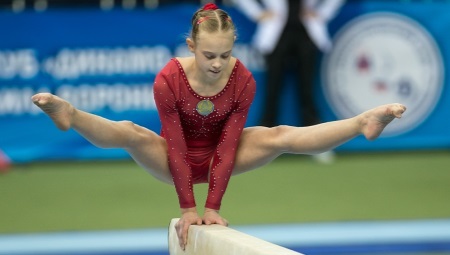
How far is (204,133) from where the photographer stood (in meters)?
4.21

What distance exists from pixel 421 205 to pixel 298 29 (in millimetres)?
2426

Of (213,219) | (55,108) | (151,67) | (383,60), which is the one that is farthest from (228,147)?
(383,60)

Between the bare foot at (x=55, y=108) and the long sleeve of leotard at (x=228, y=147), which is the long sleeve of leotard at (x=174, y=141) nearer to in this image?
the long sleeve of leotard at (x=228, y=147)

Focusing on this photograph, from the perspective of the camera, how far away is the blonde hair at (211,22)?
12.1 ft

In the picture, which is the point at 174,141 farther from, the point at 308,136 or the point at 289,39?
the point at 289,39

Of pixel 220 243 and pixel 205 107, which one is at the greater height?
pixel 205 107

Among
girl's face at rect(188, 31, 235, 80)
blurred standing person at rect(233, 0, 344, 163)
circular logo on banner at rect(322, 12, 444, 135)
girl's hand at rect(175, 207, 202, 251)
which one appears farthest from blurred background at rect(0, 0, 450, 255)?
girl's face at rect(188, 31, 235, 80)

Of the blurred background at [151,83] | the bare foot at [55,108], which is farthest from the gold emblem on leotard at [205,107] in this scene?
the blurred background at [151,83]

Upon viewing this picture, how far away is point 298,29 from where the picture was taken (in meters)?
8.12

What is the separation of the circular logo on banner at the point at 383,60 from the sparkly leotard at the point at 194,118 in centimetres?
431

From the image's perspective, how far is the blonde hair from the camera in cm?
370

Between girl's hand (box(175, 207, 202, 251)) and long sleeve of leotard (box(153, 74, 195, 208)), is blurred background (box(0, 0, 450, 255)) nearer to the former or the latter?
long sleeve of leotard (box(153, 74, 195, 208))

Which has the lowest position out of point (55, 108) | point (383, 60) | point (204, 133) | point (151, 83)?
point (55, 108)

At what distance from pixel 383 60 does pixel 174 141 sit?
4617 millimetres
